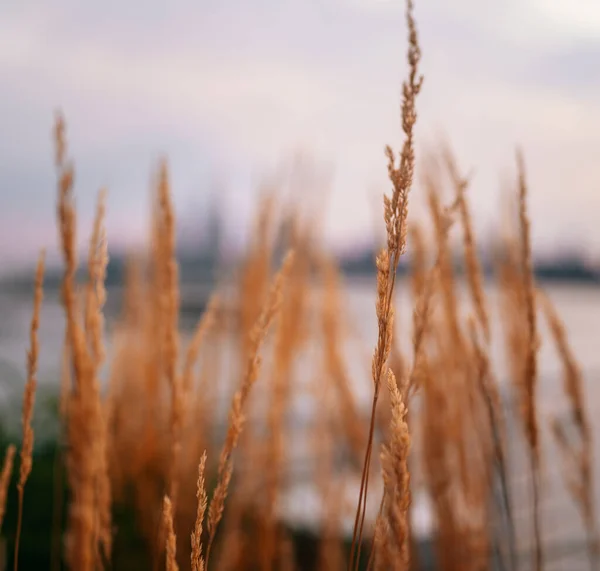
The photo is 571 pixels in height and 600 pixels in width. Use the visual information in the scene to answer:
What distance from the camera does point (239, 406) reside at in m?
0.62

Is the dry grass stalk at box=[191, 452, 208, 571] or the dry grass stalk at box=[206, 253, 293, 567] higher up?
the dry grass stalk at box=[206, 253, 293, 567]

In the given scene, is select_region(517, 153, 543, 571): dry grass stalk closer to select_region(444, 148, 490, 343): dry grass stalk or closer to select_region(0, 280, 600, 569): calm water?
select_region(444, 148, 490, 343): dry grass stalk

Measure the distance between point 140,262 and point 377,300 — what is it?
1.90 metres

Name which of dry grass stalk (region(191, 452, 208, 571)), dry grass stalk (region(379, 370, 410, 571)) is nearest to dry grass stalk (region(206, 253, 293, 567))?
dry grass stalk (region(191, 452, 208, 571))

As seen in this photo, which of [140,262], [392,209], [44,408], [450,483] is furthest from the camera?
[44,408]

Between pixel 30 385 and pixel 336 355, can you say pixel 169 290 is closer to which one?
pixel 30 385

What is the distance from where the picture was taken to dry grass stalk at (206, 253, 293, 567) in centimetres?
58

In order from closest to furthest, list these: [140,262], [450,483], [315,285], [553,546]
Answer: [450,483] → [315,285] → [553,546] → [140,262]

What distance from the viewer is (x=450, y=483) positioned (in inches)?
51.8

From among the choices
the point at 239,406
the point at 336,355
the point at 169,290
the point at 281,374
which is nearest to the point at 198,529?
the point at 239,406

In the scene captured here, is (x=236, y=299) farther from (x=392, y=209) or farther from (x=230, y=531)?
(x=392, y=209)

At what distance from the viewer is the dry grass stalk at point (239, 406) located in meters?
0.58

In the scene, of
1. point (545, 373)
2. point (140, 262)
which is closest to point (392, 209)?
point (140, 262)

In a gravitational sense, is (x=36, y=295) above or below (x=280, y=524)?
above
